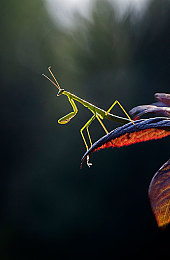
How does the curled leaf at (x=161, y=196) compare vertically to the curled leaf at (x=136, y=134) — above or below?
below

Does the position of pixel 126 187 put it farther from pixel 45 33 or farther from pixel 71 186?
pixel 45 33

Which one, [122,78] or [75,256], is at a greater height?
[122,78]

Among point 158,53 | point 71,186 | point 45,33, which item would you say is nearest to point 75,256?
point 71,186

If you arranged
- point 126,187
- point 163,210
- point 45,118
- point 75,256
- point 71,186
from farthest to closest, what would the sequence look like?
1. point 45,118
2. point 71,186
3. point 126,187
4. point 75,256
5. point 163,210

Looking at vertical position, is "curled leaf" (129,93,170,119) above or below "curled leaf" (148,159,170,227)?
above

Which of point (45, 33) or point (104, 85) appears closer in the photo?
point (104, 85)

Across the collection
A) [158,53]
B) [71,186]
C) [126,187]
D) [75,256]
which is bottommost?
[75,256]

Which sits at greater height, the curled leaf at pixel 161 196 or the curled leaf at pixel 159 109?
the curled leaf at pixel 159 109

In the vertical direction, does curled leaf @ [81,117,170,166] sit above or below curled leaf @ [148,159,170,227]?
above
